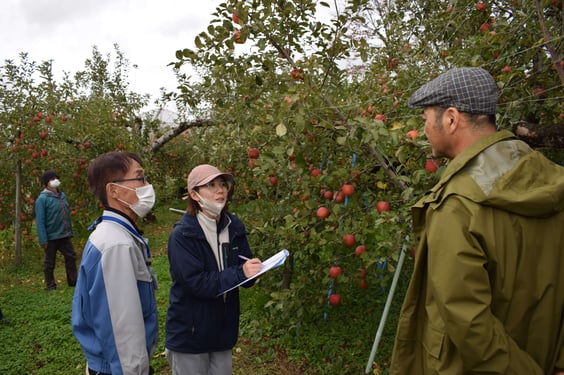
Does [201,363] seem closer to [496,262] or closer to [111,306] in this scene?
[111,306]

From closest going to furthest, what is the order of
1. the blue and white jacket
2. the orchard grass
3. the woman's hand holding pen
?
the blue and white jacket → the woman's hand holding pen → the orchard grass

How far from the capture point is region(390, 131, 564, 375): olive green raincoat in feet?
3.86

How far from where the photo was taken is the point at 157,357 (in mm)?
3867

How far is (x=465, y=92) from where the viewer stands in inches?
53.3

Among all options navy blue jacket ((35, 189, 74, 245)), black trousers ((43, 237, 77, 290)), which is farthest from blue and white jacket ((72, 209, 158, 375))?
black trousers ((43, 237, 77, 290))

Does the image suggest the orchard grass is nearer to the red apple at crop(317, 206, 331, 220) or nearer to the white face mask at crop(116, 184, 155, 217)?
the red apple at crop(317, 206, 331, 220)

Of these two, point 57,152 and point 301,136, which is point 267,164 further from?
point 57,152

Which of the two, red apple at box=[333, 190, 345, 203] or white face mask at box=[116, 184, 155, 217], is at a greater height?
white face mask at box=[116, 184, 155, 217]

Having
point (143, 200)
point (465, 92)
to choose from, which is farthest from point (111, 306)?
point (465, 92)

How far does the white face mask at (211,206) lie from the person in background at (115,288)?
406 millimetres

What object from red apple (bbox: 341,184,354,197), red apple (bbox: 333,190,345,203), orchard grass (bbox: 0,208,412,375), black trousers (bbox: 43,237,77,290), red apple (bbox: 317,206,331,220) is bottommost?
orchard grass (bbox: 0,208,412,375)

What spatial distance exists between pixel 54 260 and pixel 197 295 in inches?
187

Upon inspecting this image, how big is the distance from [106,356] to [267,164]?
4.62 feet

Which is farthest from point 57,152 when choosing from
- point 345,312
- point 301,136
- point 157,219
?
point 301,136
